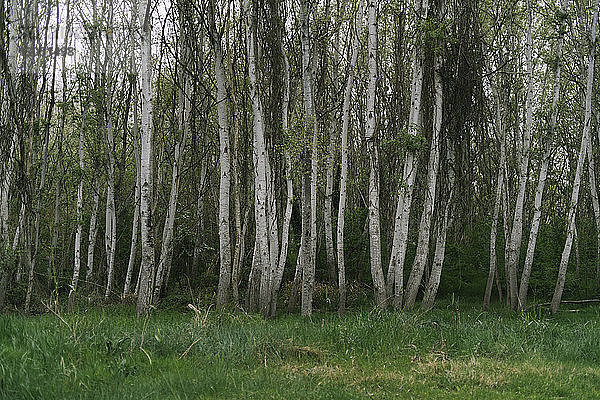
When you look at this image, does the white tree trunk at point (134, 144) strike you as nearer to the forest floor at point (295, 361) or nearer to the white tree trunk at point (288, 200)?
the white tree trunk at point (288, 200)

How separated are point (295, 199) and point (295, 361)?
7.21m

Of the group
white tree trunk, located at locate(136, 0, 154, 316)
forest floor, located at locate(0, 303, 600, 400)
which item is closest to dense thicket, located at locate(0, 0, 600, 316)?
white tree trunk, located at locate(136, 0, 154, 316)

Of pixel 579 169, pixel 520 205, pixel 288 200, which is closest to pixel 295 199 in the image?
pixel 288 200

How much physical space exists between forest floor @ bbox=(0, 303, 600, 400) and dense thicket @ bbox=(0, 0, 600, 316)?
8.54 feet

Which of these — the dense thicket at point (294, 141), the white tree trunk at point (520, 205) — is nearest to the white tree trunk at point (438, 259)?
the dense thicket at point (294, 141)

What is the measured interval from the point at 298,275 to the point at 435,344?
5.53 m

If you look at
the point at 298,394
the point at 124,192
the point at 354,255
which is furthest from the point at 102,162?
the point at 298,394

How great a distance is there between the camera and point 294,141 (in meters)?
10.9

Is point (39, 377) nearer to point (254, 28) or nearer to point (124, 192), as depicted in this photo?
point (254, 28)

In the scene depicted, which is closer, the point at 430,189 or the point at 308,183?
the point at 430,189

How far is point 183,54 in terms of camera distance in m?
13.0

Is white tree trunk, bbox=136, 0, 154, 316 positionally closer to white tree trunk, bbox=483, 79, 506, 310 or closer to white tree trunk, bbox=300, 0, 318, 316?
white tree trunk, bbox=300, 0, 318, 316

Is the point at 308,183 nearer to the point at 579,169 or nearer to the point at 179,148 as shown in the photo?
the point at 179,148

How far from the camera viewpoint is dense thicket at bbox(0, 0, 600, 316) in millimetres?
10672
